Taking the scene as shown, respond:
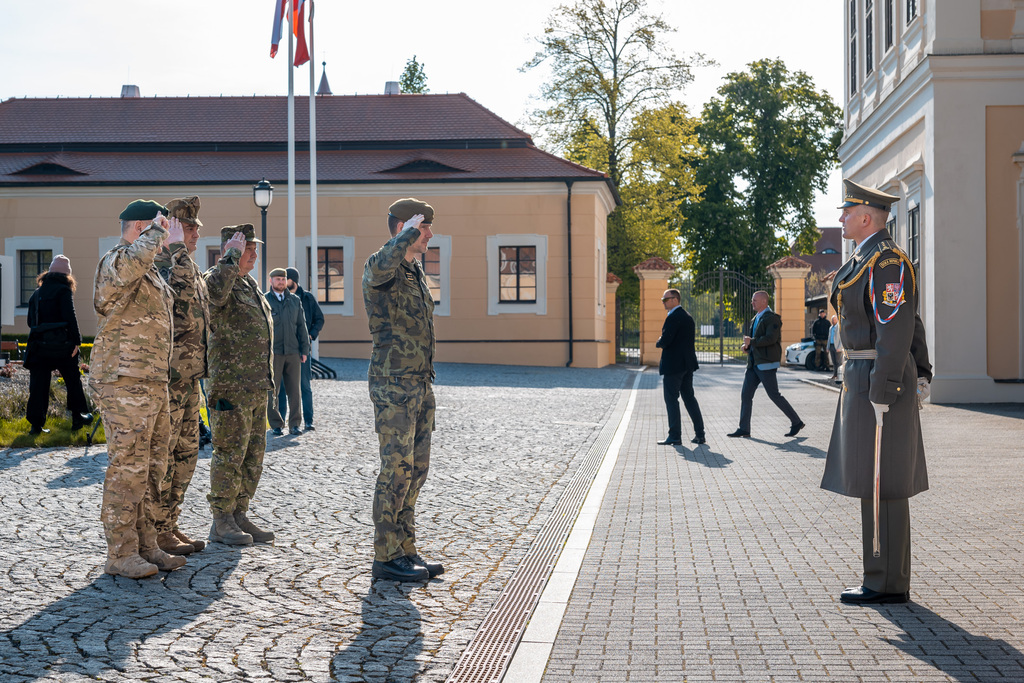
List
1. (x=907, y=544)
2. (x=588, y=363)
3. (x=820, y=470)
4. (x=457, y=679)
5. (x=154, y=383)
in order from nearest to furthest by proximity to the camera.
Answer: (x=457, y=679) < (x=907, y=544) < (x=154, y=383) < (x=820, y=470) < (x=588, y=363)

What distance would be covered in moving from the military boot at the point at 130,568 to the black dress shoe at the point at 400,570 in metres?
1.20

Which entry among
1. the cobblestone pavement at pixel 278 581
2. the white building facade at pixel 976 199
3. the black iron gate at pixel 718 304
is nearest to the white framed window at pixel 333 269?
the black iron gate at pixel 718 304

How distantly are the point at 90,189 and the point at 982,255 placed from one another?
2561 centimetres

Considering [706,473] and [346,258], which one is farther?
[346,258]

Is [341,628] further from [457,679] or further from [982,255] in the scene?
[982,255]

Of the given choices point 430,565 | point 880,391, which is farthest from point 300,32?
point 880,391

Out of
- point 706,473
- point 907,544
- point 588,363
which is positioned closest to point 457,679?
point 907,544

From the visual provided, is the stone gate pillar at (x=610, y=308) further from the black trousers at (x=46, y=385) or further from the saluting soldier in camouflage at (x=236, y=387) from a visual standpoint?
the saluting soldier in camouflage at (x=236, y=387)

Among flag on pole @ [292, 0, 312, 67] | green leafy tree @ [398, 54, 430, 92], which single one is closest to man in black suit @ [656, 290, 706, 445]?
flag on pole @ [292, 0, 312, 67]

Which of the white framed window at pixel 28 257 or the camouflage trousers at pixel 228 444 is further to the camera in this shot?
the white framed window at pixel 28 257

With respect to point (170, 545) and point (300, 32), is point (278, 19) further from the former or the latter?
point (170, 545)

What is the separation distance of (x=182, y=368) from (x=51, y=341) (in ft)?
21.2

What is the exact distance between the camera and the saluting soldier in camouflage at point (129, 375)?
5.38 metres

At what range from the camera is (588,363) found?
30.9 m
